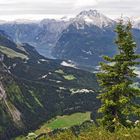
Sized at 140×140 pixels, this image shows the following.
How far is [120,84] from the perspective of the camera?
4653 cm

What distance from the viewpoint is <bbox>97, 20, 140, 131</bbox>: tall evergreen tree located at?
46.5 metres

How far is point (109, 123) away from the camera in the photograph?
151 ft

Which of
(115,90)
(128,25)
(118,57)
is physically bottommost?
(115,90)

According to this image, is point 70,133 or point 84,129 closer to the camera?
point 70,133

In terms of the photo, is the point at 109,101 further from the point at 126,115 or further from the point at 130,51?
the point at 130,51

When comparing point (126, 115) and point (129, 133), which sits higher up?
point (129, 133)

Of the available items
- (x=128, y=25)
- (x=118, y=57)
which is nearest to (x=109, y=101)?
(x=118, y=57)

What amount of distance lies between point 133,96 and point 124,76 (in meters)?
2.48

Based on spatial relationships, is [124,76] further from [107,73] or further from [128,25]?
[128,25]

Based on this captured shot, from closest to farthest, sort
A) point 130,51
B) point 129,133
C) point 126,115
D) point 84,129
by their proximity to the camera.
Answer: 1. point 129,133
2. point 84,129
3. point 126,115
4. point 130,51

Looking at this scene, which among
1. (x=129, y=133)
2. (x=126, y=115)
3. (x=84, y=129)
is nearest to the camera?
(x=129, y=133)

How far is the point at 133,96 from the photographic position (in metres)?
47.5

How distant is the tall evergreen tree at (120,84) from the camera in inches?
1832

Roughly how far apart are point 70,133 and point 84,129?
405 cm
